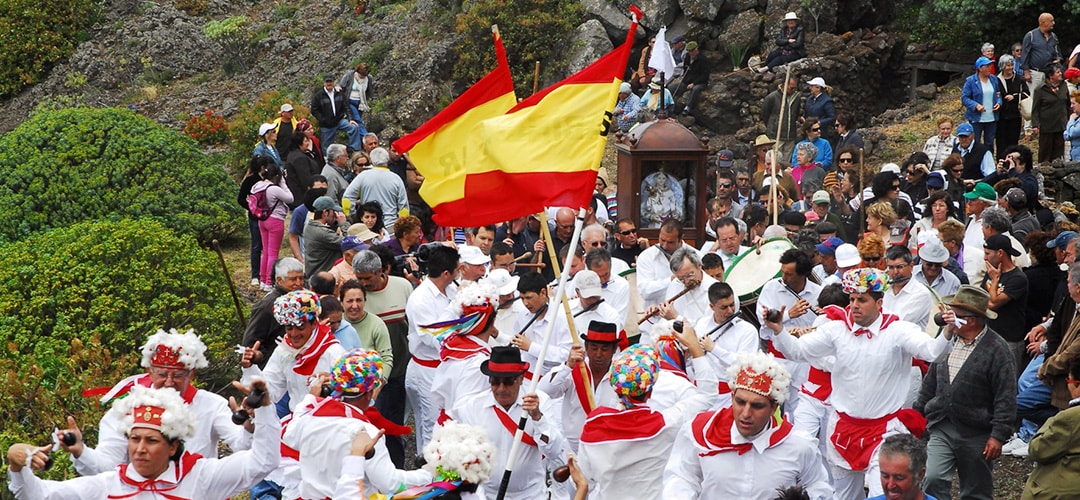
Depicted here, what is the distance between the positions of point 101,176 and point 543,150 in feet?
27.6

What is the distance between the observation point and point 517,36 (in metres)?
25.4

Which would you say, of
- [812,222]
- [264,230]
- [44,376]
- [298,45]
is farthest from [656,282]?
[298,45]

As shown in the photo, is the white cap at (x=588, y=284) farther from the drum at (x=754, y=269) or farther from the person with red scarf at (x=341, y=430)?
the person with red scarf at (x=341, y=430)

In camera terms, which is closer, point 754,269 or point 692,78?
point 754,269

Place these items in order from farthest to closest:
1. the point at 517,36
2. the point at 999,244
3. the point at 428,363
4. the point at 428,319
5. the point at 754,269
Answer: the point at 517,36 < the point at 754,269 < the point at 999,244 < the point at 428,363 < the point at 428,319

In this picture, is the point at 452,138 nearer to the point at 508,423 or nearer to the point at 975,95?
the point at 508,423

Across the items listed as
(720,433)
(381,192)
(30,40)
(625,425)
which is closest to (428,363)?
(625,425)

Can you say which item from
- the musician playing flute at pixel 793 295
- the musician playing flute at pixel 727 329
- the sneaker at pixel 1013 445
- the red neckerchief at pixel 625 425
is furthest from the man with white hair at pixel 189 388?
the sneaker at pixel 1013 445

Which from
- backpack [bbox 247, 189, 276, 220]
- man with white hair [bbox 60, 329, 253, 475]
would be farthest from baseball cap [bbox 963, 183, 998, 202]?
man with white hair [bbox 60, 329, 253, 475]

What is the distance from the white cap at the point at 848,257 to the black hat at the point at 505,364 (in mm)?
3939

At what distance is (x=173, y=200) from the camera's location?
51.2 feet

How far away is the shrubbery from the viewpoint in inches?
357

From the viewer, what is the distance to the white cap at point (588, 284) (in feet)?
31.0

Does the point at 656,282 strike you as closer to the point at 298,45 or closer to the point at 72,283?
the point at 72,283
